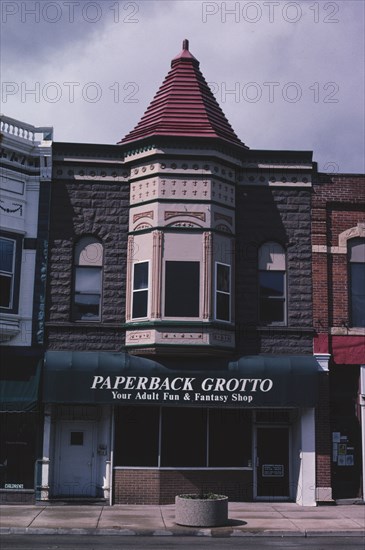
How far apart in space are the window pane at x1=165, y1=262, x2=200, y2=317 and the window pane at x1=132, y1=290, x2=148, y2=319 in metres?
0.69

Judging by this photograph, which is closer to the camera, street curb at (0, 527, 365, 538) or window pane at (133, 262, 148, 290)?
street curb at (0, 527, 365, 538)

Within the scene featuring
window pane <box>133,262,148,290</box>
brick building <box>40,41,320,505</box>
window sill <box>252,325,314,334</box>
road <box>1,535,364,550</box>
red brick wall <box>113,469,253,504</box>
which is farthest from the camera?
window sill <box>252,325,314,334</box>

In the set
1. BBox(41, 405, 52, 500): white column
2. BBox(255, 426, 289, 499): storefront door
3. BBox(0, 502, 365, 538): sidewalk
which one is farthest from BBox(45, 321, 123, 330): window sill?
BBox(255, 426, 289, 499): storefront door

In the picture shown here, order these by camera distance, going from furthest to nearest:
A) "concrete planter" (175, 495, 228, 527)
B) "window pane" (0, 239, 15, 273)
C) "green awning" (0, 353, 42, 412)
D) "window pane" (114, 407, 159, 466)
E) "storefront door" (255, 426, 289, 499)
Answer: "storefront door" (255, 426, 289, 499) → "window pane" (0, 239, 15, 273) → "window pane" (114, 407, 159, 466) → "green awning" (0, 353, 42, 412) → "concrete planter" (175, 495, 228, 527)

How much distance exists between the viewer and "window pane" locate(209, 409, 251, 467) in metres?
20.8

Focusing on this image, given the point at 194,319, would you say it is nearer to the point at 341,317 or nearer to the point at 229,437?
the point at 229,437

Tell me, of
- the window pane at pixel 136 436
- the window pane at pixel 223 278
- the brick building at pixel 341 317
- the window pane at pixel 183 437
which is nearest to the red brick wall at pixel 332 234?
the brick building at pixel 341 317

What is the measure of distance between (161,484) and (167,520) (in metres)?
2.74

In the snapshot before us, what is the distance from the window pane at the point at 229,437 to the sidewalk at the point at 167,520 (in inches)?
48.5

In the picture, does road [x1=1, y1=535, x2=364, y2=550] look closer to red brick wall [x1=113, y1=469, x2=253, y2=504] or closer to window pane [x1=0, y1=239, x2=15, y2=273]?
red brick wall [x1=113, y1=469, x2=253, y2=504]

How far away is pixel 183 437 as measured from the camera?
20.8 metres

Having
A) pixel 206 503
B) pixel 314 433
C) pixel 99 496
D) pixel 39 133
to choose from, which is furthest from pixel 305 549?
pixel 39 133

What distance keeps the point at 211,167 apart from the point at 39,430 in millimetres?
8788

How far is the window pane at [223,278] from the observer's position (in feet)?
68.8
